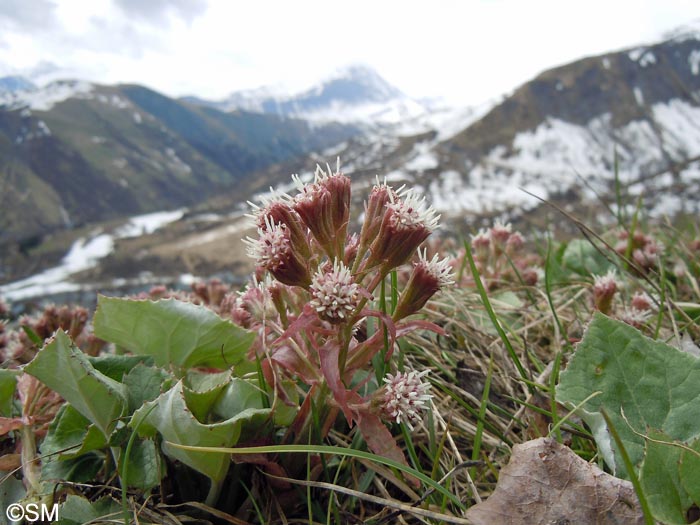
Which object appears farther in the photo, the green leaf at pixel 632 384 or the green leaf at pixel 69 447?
the green leaf at pixel 69 447

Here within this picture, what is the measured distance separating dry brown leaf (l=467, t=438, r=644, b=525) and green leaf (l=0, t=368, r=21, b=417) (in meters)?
1.73

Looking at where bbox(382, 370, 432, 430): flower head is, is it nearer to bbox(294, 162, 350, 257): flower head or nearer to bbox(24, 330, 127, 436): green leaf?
bbox(294, 162, 350, 257): flower head

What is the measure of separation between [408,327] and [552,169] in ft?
442

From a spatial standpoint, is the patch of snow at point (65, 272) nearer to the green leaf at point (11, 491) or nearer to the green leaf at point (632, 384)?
the green leaf at point (11, 491)

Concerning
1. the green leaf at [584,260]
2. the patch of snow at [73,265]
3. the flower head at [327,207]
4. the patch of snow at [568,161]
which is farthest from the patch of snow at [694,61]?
the flower head at [327,207]

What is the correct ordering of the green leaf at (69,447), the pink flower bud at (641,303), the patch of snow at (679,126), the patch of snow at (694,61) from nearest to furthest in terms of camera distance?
the green leaf at (69,447), the pink flower bud at (641,303), the patch of snow at (679,126), the patch of snow at (694,61)

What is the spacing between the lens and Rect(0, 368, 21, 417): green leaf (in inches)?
75.3

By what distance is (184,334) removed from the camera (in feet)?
6.37

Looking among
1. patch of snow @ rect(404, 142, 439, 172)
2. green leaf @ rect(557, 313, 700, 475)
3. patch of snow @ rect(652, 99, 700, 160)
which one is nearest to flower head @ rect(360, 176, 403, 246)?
green leaf @ rect(557, 313, 700, 475)

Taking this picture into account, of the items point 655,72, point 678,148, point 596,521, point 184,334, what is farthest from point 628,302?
point 655,72

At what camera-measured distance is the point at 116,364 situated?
6.08 ft

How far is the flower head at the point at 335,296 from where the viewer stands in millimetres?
1417

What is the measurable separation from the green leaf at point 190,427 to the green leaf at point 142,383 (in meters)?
0.19

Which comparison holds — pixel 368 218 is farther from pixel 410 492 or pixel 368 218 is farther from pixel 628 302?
pixel 628 302
